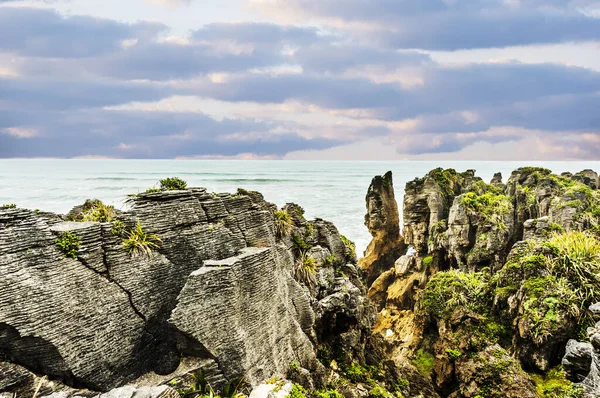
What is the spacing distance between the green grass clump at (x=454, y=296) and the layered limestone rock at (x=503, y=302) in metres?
0.05

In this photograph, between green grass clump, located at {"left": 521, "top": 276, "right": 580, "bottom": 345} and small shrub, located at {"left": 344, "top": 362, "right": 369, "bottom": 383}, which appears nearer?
green grass clump, located at {"left": 521, "top": 276, "right": 580, "bottom": 345}

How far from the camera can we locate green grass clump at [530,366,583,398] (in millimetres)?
12805

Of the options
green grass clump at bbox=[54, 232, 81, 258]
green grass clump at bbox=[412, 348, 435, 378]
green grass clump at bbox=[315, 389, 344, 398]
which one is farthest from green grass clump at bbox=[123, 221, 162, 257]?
green grass clump at bbox=[412, 348, 435, 378]

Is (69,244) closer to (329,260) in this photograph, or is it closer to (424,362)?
(329,260)

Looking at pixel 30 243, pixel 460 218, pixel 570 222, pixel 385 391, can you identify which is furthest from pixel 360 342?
pixel 570 222

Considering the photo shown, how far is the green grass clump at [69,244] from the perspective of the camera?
10914 mm

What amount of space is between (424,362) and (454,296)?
3.74 metres

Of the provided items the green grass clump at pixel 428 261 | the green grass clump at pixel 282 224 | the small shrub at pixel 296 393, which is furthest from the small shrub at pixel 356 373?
the green grass clump at pixel 428 261

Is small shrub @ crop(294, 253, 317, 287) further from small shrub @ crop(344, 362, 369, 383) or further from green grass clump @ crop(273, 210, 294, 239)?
small shrub @ crop(344, 362, 369, 383)

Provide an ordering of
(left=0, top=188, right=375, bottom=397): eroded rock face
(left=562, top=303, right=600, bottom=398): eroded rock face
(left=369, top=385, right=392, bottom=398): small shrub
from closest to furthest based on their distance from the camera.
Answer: (left=0, top=188, right=375, bottom=397): eroded rock face
(left=562, top=303, right=600, bottom=398): eroded rock face
(left=369, top=385, right=392, bottom=398): small shrub

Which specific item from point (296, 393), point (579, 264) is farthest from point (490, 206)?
point (296, 393)

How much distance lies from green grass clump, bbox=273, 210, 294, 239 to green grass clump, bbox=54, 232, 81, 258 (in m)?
8.94

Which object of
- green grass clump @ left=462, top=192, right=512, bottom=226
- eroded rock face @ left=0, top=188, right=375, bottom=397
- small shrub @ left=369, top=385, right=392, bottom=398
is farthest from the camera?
green grass clump @ left=462, top=192, right=512, bottom=226

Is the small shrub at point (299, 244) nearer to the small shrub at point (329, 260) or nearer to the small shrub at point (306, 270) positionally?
the small shrub at point (306, 270)
